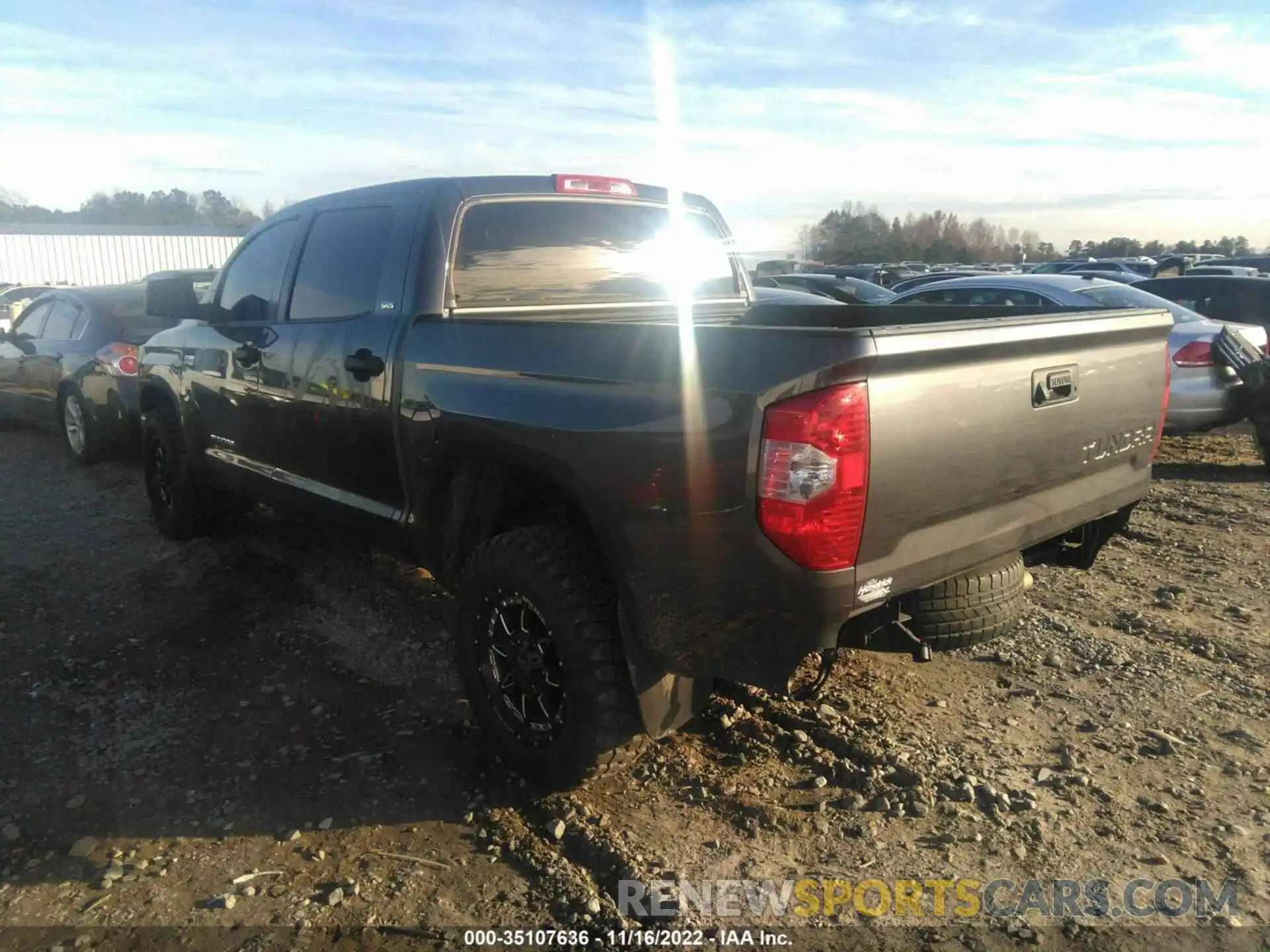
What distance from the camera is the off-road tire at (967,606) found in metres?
2.81

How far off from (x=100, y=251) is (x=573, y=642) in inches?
1646

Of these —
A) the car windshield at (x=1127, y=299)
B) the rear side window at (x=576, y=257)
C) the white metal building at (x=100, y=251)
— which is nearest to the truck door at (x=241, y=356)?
the rear side window at (x=576, y=257)

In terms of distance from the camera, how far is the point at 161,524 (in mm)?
5996

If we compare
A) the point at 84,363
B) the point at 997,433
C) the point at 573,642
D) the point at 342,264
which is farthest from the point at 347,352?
the point at 84,363

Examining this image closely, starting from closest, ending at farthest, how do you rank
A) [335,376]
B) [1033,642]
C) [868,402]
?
[868,402], [335,376], [1033,642]

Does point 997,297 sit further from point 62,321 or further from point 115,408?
point 62,321

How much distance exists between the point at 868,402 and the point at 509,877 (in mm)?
1693

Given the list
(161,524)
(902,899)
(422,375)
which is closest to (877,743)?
(902,899)

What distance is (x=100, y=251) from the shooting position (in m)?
37.8

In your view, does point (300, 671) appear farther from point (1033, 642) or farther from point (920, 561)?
point (1033, 642)

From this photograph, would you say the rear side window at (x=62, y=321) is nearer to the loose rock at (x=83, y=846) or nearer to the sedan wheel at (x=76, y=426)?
the sedan wheel at (x=76, y=426)

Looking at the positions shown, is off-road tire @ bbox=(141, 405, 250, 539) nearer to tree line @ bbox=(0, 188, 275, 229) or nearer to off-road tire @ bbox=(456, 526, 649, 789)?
off-road tire @ bbox=(456, 526, 649, 789)

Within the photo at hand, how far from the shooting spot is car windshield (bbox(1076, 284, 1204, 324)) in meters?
8.08

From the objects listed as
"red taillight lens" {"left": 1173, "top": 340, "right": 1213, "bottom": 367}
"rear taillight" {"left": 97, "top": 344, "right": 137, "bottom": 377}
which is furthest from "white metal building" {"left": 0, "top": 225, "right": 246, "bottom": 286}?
"red taillight lens" {"left": 1173, "top": 340, "right": 1213, "bottom": 367}
